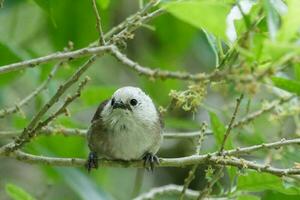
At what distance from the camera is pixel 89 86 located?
451 centimetres

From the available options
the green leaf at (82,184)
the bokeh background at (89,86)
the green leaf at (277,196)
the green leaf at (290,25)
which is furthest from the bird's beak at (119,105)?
the green leaf at (290,25)

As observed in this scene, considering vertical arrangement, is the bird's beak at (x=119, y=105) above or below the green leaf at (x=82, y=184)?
above

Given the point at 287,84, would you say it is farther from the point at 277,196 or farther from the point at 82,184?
the point at 82,184

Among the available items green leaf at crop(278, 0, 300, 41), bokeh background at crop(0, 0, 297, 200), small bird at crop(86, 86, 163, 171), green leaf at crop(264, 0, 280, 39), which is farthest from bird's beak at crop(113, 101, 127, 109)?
green leaf at crop(278, 0, 300, 41)

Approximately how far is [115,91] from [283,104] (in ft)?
3.12

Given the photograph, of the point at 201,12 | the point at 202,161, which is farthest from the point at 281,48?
the point at 202,161

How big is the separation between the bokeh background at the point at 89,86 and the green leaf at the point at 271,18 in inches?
32.6

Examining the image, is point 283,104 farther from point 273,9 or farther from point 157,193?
point 273,9

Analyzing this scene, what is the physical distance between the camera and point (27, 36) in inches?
206

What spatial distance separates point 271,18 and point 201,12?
0.21 metres

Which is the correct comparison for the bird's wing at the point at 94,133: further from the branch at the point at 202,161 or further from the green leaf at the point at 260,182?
the green leaf at the point at 260,182

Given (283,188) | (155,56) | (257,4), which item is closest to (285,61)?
(257,4)

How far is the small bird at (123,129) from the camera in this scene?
11.1 feet

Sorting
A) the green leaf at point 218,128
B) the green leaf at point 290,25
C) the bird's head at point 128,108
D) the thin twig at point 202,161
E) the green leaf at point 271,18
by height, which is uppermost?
the bird's head at point 128,108
